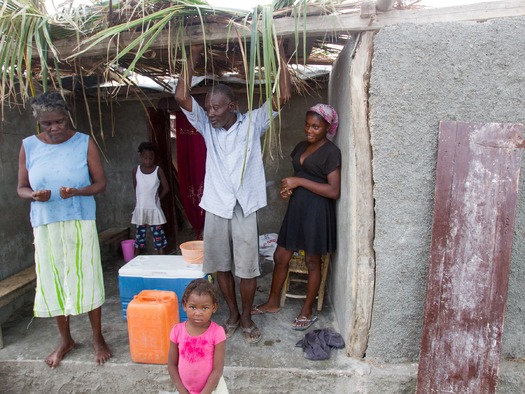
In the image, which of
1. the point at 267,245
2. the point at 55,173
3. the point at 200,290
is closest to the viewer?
the point at 200,290

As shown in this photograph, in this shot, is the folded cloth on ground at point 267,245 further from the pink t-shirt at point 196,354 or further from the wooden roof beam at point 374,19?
the wooden roof beam at point 374,19

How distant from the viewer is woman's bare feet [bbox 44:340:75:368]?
100 inches

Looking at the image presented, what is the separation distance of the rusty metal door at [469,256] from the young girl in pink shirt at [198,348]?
4.34 feet

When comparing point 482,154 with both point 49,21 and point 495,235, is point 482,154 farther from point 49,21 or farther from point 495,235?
point 49,21

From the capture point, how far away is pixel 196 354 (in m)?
1.99

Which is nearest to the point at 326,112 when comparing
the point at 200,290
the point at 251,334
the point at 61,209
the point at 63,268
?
the point at 200,290

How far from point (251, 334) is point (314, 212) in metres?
1.06

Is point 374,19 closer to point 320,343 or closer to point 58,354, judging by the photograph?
point 320,343

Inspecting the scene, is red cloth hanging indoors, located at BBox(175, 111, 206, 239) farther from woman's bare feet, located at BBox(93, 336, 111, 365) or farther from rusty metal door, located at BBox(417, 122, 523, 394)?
rusty metal door, located at BBox(417, 122, 523, 394)

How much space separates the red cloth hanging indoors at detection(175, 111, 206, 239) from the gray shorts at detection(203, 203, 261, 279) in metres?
2.29

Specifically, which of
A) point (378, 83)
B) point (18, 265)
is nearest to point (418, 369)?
point (378, 83)

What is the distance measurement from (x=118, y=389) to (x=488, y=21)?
334 centimetres

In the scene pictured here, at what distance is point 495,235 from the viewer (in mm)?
2223

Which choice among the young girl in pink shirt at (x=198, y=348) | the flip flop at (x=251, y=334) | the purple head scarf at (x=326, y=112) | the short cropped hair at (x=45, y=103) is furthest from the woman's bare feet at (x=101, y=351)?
the purple head scarf at (x=326, y=112)
